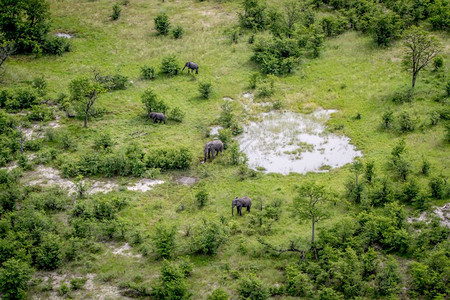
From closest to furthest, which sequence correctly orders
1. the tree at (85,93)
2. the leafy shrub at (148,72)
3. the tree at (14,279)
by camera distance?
the tree at (14,279), the tree at (85,93), the leafy shrub at (148,72)

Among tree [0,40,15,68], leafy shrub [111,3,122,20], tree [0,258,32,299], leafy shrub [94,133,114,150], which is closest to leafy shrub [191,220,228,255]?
tree [0,258,32,299]

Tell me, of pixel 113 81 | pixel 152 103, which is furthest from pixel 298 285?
pixel 113 81

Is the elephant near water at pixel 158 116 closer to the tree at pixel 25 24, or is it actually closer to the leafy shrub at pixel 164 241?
the leafy shrub at pixel 164 241

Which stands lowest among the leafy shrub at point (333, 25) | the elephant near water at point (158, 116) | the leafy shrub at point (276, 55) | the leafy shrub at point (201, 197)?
the leafy shrub at point (201, 197)

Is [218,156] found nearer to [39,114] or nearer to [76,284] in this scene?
[76,284]

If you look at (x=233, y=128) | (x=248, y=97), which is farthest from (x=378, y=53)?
(x=233, y=128)

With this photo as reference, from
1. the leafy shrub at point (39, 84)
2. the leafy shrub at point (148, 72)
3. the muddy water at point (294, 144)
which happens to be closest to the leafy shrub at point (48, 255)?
the muddy water at point (294, 144)

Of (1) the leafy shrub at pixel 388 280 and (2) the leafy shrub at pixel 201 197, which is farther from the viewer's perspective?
(2) the leafy shrub at pixel 201 197

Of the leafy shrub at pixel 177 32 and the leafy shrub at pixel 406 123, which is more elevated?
the leafy shrub at pixel 177 32
